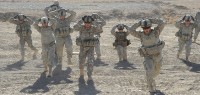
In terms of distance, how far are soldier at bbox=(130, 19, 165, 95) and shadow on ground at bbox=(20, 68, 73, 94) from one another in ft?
9.21

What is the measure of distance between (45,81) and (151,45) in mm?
3743

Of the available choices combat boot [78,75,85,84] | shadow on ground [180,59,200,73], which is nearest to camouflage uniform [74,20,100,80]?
combat boot [78,75,85,84]

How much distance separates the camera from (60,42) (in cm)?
1593

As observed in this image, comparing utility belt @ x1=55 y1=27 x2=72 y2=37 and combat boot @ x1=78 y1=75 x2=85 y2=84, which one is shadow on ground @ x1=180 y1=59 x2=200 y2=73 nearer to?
combat boot @ x1=78 y1=75 x2=85 y2=84

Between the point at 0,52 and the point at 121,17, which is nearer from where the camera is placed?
the point at 0,52

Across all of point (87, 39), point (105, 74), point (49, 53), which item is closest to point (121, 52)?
point (105, 74)

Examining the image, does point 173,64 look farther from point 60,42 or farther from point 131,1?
point 131,1

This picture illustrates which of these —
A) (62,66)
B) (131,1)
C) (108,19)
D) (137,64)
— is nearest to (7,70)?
(62,66)

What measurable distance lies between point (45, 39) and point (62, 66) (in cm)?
201

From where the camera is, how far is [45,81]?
1420 cm

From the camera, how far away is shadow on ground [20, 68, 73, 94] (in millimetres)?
13352

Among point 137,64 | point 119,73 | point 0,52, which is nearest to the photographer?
point 119,73

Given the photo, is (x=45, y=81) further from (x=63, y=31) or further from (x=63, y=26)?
(x=63, y=26)

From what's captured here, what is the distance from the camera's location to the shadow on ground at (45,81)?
1335 cm
